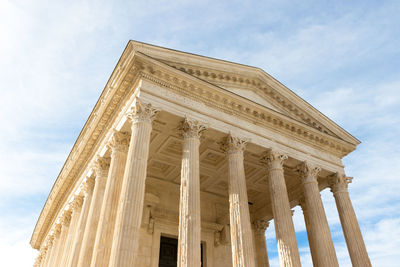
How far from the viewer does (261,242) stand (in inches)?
942

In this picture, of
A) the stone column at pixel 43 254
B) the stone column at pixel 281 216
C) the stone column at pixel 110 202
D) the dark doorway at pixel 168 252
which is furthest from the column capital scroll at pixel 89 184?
the stone column at pixel 43 254

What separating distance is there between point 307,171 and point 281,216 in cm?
408

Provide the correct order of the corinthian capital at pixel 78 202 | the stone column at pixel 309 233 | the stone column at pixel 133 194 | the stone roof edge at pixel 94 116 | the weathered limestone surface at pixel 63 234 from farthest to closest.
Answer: the weathered limestone surface at pixel 63 234 < the corinthian capital at pixel 78 202 < the stone column at pixel 309 233 < the stone roof edge at pixel 94 116 < the stone column at pixel 133 194

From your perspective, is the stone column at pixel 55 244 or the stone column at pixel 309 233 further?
the stone column at pixel 55 244

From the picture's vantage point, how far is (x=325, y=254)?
632 inches

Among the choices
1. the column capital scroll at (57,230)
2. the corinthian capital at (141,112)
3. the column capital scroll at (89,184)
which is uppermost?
the corinthian capital at (141,112)

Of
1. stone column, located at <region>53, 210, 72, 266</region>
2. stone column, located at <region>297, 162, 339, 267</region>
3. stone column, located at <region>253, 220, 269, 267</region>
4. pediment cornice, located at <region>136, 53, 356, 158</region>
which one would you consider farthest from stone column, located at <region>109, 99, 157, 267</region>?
stone column, located at <region>253, 220, 269, 267</region>

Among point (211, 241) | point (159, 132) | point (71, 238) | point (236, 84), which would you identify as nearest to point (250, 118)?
point (236, 84)

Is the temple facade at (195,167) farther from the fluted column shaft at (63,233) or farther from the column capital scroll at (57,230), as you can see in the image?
the column capital scroll at (57,230)

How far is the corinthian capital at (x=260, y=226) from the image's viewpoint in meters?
24.2

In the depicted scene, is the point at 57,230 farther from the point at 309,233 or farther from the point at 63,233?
the point at 309,233

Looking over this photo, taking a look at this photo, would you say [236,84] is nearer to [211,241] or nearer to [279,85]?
[279,85]

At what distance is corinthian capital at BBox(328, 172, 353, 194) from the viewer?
19.6 meters

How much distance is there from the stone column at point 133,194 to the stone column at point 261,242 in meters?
14.2
